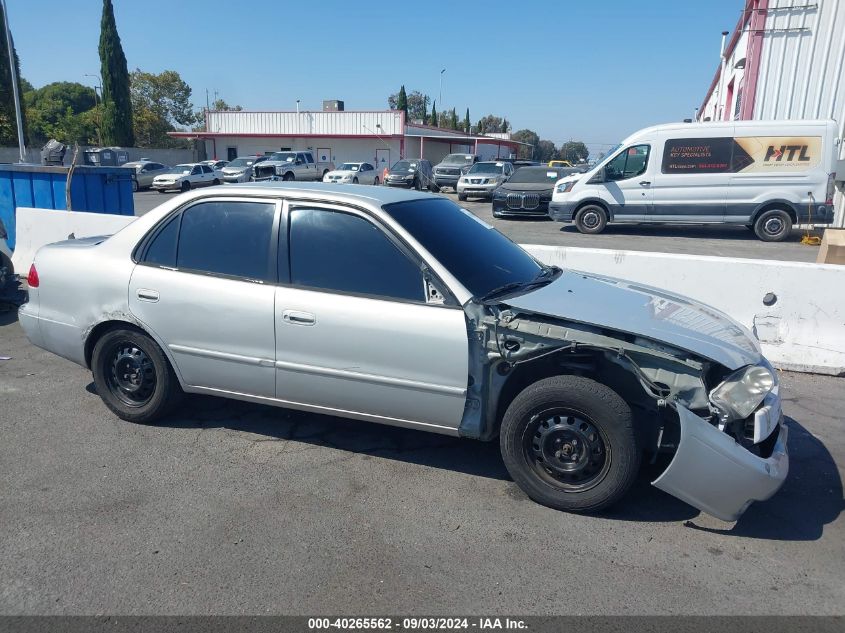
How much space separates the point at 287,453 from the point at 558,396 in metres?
1.85

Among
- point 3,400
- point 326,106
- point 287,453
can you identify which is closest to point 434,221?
point 287,453

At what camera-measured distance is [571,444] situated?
3504 mm

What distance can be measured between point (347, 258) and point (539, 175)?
16158 mm

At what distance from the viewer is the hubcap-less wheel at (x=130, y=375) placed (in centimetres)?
453

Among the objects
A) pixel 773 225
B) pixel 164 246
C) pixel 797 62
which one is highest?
pixel 797 62

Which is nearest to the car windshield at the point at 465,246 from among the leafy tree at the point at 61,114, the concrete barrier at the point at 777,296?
the concrete barrier at the point at 777,296

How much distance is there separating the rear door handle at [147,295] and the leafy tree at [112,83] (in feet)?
163

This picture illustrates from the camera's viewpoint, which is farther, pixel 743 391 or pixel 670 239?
pixel 670 239

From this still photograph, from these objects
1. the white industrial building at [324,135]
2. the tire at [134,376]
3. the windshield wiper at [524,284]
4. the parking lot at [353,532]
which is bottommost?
the parking lot at [353,532]

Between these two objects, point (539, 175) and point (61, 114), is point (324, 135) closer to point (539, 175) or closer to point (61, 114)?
point (539, 175)

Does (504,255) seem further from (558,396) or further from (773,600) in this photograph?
(773,600)

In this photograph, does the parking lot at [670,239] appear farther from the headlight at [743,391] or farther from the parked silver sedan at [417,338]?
the headlight at [743,391]

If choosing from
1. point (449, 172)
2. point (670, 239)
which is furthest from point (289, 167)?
point (670, 239)

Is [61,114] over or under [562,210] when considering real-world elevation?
over
